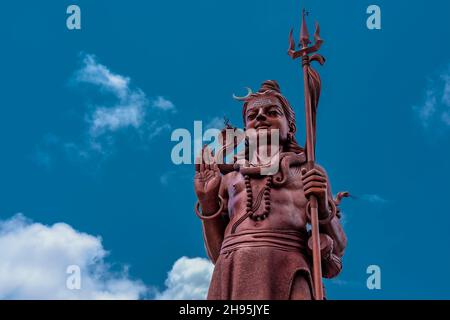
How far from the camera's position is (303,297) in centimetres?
809

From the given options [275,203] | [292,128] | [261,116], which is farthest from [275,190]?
[292,128]

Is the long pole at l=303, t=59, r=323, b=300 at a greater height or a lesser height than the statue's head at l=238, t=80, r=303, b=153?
lesser

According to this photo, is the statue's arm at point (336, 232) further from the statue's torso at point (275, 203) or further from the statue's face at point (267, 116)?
the statue's face at point (267, 116)

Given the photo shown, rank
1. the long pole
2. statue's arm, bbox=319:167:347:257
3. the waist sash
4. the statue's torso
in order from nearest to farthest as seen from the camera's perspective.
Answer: the long pole → the waist sash → the statue's torso → statue's arm, bbox=319:167:347:257

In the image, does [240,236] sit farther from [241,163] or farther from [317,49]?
[317,49]

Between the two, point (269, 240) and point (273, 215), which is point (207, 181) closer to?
point (273, 215)

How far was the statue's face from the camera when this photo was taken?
9461 mm

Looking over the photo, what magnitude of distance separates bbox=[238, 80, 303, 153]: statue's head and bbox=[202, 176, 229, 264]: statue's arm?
100 cm

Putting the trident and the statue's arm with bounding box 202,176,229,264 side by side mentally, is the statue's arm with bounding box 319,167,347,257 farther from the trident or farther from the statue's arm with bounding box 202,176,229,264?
the statue's arm with bounding box 202,176,229,264

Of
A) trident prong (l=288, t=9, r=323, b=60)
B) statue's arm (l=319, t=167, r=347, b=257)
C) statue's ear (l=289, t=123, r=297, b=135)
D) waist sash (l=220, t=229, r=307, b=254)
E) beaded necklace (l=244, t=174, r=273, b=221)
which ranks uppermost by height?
trident prong (l=288, t=9, r=323, b=60)

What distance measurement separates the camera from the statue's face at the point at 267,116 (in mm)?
9461

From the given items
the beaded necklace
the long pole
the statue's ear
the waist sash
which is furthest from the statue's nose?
the waist sash
